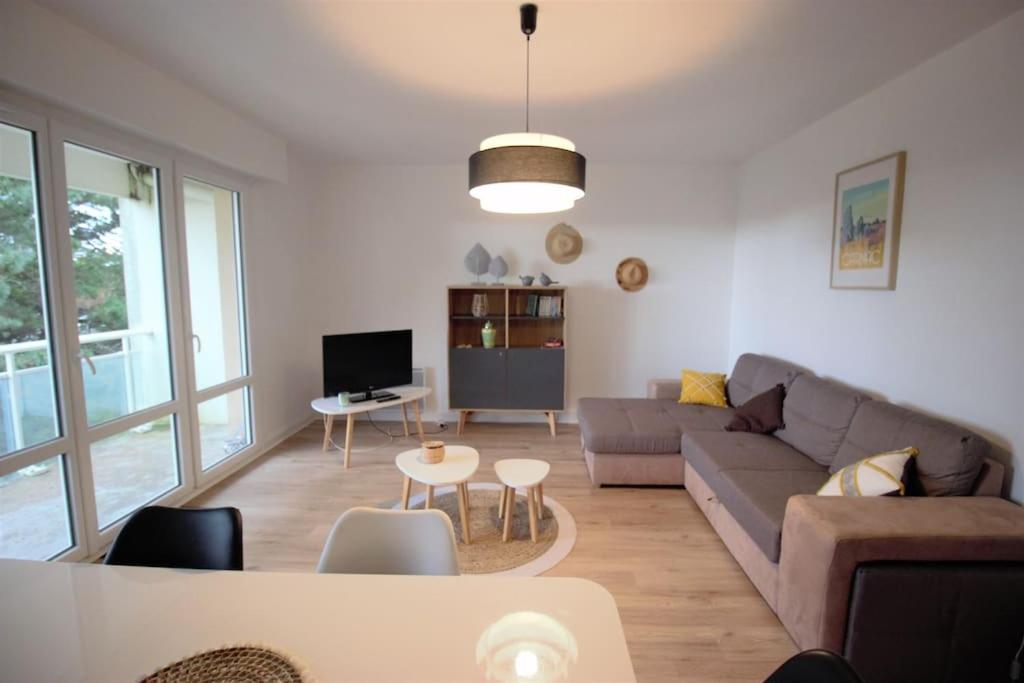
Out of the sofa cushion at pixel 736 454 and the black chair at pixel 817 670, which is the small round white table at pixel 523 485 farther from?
the black chair at pixel 817 670

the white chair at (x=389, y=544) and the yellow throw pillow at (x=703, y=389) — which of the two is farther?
the yellow throw pillow at (x=703, y=389)

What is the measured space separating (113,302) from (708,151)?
449 cm

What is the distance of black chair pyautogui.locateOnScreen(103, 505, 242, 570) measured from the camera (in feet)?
4.59

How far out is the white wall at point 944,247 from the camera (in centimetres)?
207

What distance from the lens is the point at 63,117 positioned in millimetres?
2344

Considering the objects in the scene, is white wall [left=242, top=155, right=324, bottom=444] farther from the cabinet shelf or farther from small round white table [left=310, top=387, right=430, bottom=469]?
the cabinet shelf

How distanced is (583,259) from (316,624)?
13.9 feet

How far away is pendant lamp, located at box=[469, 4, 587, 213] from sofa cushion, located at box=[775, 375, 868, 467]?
201 cm

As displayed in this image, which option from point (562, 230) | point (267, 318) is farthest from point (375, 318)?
point (562, 230)

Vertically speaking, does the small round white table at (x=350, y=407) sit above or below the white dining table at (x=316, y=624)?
below

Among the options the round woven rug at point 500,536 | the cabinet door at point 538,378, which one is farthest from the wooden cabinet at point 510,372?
the round woven rug at point 500,536

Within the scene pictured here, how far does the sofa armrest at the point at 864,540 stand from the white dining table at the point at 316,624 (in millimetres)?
1105

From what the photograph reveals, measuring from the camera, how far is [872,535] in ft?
5.62

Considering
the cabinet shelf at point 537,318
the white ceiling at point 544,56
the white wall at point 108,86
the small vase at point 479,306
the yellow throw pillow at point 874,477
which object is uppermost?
the white ceiling at point 544,56
